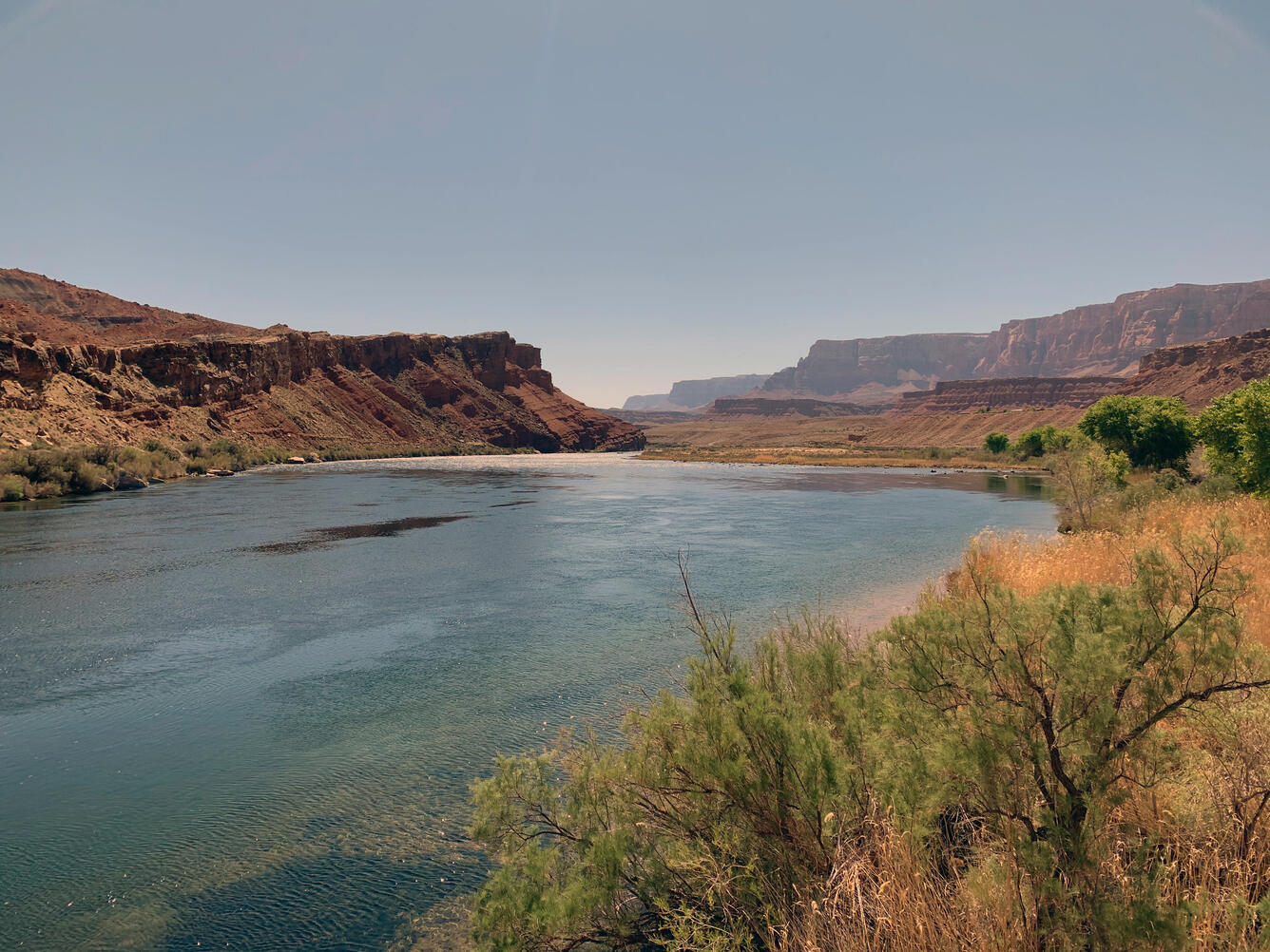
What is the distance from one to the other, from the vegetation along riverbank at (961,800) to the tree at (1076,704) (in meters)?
0.01

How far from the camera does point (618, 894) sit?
546cm

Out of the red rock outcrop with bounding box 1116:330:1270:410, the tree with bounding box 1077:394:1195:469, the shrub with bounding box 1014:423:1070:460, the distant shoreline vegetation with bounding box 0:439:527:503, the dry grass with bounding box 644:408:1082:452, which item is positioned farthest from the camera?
the dry grass with bounding box 644:408:1082:452

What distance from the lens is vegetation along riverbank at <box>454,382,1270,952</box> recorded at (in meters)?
3.59

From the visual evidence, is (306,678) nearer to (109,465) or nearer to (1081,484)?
(1081,484)

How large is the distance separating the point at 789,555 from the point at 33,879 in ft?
67.4

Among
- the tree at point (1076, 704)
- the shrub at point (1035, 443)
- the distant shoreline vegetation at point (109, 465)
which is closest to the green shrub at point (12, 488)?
the distant shoreline vegetation at point (109, 465)

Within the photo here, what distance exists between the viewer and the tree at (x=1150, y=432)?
1465 inches

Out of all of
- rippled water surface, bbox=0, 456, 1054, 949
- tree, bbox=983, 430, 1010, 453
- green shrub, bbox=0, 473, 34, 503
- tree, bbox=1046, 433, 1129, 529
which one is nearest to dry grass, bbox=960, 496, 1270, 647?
rippled water surface, bbox=0, 456, 1054, 949

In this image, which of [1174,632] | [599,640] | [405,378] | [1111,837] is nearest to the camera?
[1174,632]

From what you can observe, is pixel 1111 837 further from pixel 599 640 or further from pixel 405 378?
pixel 405 378

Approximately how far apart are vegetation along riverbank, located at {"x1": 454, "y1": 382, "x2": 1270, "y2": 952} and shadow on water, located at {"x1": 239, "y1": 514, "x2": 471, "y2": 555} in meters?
23.5

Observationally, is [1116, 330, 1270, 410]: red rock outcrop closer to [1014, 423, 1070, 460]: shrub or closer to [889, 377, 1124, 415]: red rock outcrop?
[889, 377, 1124, 415]: red rock outcrop

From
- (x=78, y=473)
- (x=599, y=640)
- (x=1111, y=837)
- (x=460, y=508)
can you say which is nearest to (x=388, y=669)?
(x=599, y=640)

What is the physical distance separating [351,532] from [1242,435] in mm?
31513
